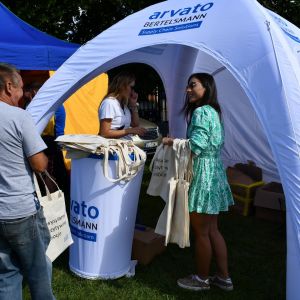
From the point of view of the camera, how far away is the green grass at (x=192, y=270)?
11.4 ft

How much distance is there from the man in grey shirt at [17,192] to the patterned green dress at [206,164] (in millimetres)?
1220

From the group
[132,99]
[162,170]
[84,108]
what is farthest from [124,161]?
[84,108]

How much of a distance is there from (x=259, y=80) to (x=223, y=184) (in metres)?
0.85

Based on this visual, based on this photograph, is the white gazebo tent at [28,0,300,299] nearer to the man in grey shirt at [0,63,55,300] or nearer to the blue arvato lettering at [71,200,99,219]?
the blue arvato lettering at [71,200,99,219]

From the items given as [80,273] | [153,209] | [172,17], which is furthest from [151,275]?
[172,17]

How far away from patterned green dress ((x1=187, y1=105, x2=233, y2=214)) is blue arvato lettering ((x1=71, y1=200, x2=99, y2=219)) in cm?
79

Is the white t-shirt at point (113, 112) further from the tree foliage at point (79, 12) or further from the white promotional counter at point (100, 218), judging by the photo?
the tree foliage at point (79, 12)

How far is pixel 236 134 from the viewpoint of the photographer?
6.71 m

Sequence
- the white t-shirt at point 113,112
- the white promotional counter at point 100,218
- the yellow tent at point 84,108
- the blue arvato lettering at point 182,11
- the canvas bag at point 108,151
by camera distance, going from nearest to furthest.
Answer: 1. the canvas bag at point 108,151
2. the white promotional counter at point 100,218
3. the blue arvato lettering at point 182,11
4. the white t-shirt at point 113,112
5. the yellow tent at point 84,108

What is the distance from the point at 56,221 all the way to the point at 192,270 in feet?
4.76

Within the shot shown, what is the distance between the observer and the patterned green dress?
317 cm

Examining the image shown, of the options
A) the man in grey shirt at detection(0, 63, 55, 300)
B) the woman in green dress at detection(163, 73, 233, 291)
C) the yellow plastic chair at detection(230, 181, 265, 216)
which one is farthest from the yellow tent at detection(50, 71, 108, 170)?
the man in grey shirt at detection(0, 63, 55, 300)

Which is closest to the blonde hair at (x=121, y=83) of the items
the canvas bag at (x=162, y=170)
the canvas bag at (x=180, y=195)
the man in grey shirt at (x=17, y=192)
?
the canvas bag at (x=162, y=170)

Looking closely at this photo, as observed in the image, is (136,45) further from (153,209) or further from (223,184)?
(153,209)
